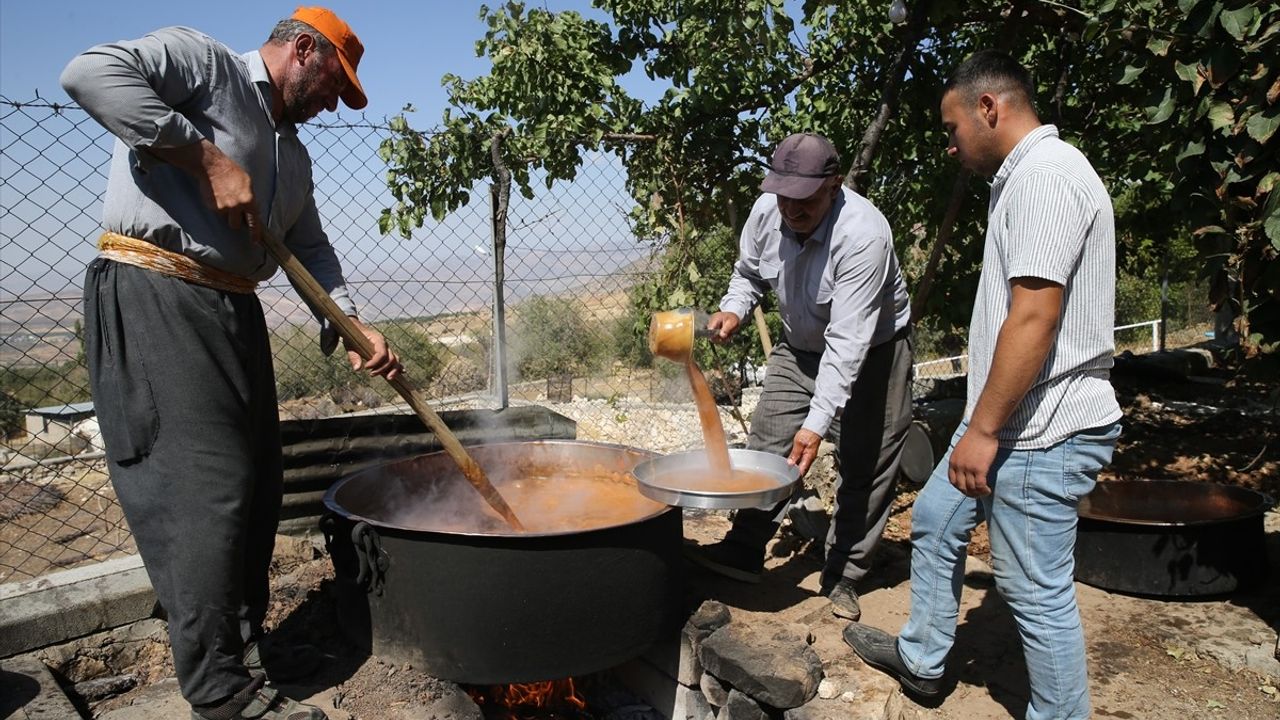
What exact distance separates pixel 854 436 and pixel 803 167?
1.18 m

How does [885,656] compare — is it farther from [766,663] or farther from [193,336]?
[193,336]

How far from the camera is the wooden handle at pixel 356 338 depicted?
8.22 feet

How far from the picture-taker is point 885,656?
2.94 meters

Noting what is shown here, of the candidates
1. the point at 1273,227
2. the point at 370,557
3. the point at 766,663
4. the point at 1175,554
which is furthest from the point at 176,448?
the point at 1175,554

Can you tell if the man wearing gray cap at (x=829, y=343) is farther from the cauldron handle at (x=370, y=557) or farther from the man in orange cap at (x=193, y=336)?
the man in orange cap at (x=193, y=336)

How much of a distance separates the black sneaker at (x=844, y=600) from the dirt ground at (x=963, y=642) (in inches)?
1.7

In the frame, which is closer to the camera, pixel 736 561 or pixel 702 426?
pixel 702 426

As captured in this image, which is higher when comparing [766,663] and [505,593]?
[505,593]

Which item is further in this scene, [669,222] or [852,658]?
[669,222]

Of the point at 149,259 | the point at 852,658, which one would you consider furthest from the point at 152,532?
the point at 852,658

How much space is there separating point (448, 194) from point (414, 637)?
2.86 m

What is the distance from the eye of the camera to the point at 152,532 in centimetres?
242

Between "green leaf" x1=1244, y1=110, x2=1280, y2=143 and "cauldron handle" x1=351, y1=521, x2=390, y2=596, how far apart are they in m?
3.20

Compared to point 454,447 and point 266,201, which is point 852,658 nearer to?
point 454,447
